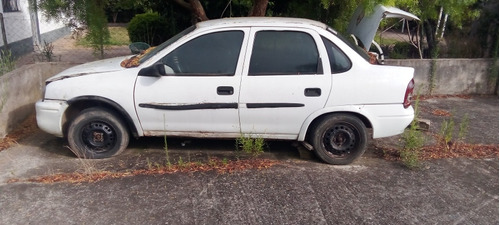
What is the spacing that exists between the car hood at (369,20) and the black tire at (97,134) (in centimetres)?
471

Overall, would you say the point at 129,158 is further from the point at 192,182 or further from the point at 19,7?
the point at 19,7

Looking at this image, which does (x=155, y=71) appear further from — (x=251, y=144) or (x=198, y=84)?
(x=251, y=144)

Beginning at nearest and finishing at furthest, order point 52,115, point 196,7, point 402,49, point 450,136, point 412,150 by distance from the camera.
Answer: point 52,115 < point 412,150 < point 450,136 < point 196,7 < point 402,49

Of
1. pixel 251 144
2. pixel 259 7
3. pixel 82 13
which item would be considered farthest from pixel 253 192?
pixel 82 13

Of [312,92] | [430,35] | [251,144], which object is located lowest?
[251,144]

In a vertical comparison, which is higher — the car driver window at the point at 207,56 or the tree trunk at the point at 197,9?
the tree trunk at the point at 197,9

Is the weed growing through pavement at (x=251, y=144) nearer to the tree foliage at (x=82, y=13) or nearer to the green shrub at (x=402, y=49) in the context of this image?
the tree foliage at (x=82, y=13)

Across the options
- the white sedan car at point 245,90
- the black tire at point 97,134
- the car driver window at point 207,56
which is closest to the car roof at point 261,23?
the white sedan car at point 245,90

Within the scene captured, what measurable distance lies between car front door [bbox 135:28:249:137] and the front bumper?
2.91 ft

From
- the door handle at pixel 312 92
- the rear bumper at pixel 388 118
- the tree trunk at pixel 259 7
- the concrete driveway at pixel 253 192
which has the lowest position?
the concrete driveway at pixel 253 192

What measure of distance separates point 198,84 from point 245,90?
52cm

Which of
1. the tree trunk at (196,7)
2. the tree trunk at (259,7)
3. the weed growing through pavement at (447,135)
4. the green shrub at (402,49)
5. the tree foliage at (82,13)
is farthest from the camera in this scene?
the green shrub at (402,49)

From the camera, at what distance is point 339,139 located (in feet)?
15.5

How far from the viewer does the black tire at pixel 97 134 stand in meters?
4.67
